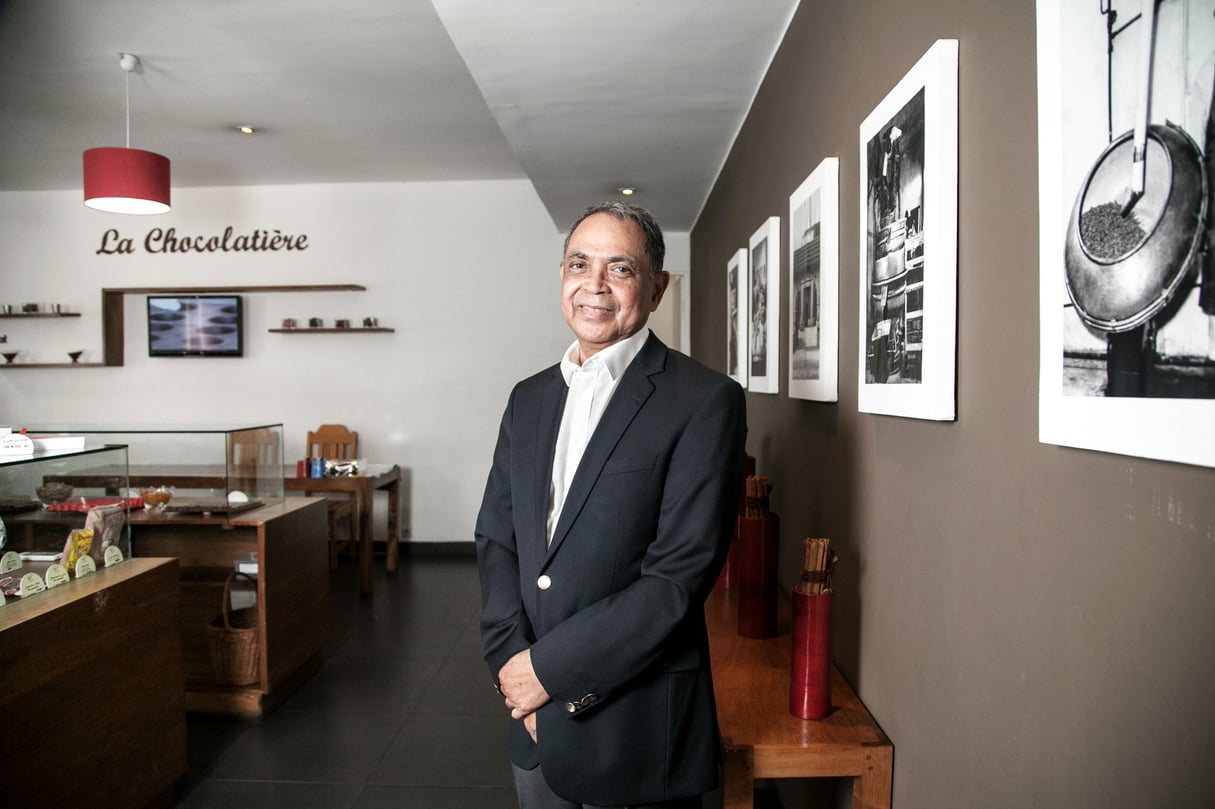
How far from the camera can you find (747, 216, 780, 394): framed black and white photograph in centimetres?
272

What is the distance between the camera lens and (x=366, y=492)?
18.6ft

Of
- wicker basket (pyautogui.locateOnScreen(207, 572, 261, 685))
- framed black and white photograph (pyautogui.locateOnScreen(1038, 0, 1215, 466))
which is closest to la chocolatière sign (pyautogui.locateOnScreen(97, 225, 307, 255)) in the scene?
wicker basket (pyautogui.locateOnScreen(207, 572, 261, 685))

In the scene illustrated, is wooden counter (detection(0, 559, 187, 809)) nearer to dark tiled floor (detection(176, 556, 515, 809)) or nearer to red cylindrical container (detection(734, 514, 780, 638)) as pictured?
dark tiled floor (detection(176, 556, 515, 809))

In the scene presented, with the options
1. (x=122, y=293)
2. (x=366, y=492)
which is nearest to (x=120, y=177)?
(x=366, y=492)

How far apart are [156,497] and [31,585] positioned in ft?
4.38

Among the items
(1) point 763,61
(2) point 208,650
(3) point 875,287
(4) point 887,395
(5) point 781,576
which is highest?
(1) point 763,61

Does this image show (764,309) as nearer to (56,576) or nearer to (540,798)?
(540,798)

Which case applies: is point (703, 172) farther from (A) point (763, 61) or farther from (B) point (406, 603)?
(B) point (406, 603)

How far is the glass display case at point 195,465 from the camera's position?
3129mm

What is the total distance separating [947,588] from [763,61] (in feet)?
→ 7.69

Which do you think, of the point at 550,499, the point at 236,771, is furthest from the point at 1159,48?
the point at 236,771

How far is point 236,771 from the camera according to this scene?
290cm

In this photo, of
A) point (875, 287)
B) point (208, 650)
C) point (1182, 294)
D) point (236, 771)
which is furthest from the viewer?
point (208, 650)

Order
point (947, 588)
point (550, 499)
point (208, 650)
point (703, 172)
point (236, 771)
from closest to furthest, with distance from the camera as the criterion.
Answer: point (947, 588) < point (550, 499) < point (236, 771) < point (208, 650) < point (703, 172)
